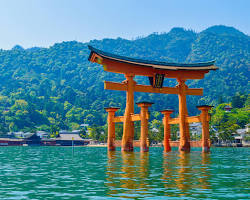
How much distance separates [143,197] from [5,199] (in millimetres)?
3920

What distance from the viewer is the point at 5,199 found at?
10.6m

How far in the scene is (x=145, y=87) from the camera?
37.7 m

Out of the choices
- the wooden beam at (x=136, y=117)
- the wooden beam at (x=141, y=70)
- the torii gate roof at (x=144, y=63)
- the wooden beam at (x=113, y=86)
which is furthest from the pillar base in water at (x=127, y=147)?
the torii gate roof at (x=144, y=63)

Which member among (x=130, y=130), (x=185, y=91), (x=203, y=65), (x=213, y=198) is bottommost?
(x=213, y=198)

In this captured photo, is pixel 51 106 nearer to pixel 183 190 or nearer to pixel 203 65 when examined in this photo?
pixel 203 65

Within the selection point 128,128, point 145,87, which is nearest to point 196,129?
point 145,87

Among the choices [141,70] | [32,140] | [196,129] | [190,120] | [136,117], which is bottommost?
[32,140]

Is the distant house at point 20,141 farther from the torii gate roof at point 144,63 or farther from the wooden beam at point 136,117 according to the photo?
the wooden beam at point 136,117

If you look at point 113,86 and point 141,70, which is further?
point 141,70

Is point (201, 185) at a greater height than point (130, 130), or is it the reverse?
point (130, 130)

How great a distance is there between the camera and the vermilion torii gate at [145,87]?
114 ft

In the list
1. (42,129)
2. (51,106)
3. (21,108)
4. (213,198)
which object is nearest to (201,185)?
(213,198)

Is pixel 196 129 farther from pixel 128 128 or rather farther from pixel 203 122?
pixel 128 128

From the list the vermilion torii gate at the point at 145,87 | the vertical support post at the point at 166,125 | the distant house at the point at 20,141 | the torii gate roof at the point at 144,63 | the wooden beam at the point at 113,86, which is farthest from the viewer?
the distant house at the point at 20,141
